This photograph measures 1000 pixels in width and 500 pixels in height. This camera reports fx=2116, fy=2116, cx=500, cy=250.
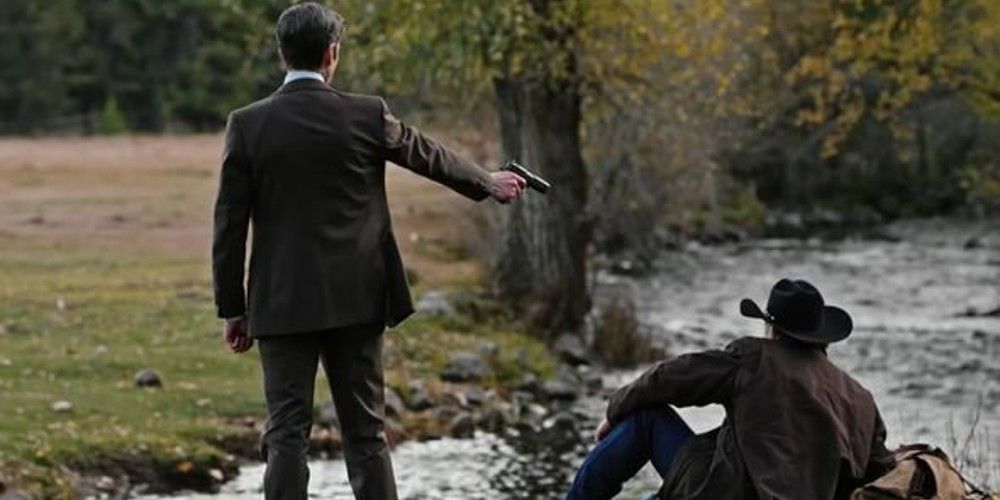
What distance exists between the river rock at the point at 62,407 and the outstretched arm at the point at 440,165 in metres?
7.29

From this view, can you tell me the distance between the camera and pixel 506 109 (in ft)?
73.0

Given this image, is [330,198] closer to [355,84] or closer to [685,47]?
[685,47]

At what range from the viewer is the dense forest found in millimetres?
20984

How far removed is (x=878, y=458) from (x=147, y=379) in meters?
9.25

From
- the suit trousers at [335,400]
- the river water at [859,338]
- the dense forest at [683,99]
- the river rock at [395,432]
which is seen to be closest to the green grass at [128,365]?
the river rock at [395,432]

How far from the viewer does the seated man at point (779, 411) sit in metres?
8.16

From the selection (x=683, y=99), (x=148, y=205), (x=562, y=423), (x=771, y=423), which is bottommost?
(x=562, y=423)

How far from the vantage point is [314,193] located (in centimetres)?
831

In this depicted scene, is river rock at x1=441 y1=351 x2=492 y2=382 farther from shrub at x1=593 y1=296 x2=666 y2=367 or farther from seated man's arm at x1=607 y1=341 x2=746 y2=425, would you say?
seated man's arm at x1=607 y1=341 x2=746 y2=425

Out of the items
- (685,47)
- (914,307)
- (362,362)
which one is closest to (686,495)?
(362,362)

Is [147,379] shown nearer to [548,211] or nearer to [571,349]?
[571,349]

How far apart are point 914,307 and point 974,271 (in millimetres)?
6329

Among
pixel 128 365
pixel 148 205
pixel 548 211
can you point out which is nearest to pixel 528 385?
pixel 548 211

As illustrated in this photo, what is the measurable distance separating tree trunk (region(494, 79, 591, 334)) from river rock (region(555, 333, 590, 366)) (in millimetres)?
379
